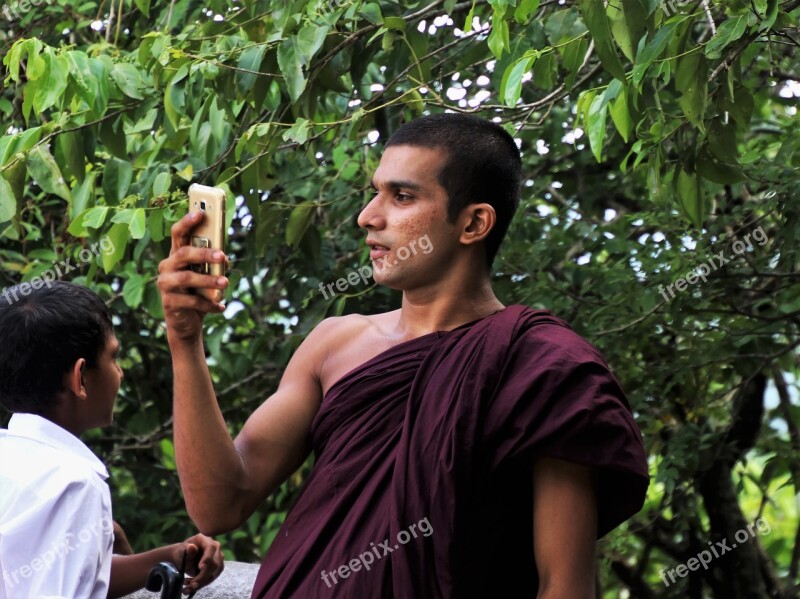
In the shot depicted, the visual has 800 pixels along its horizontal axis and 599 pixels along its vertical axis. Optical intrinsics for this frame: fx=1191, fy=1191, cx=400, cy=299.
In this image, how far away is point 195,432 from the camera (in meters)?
2.09

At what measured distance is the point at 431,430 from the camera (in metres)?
2.08

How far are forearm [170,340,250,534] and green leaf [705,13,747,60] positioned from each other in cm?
143

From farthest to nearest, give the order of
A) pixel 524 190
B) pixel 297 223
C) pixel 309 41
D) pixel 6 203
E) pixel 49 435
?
pixel 524 190 → pixel 297 223 → pixel 6 203 → pixel 309 41 → pixel 49 435

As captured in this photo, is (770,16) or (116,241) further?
(116,241)

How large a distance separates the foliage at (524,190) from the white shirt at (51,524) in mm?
944

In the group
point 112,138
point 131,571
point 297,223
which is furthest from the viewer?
point 297,223

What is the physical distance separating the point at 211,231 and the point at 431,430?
20.4 inches

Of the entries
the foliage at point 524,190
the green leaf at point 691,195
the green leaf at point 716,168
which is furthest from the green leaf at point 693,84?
the green leaf at point 691,195

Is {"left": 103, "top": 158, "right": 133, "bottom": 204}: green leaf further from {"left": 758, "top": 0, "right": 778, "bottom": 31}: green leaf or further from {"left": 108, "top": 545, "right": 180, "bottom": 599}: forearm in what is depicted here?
{"left": 758, "top": 0, "right": 778, "bottom": 31}: green leaf

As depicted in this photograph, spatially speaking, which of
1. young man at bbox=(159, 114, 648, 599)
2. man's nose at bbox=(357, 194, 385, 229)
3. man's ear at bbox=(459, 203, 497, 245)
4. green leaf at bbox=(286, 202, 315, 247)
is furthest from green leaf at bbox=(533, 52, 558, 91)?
green leaf at bbox=(286, 202, 315, 247)

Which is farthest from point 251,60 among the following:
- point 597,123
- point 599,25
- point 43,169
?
point 599,25

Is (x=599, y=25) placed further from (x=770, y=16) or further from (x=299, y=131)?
(x=299, y=131)

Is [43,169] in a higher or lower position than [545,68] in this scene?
lower

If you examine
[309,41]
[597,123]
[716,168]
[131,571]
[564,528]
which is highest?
[309,41]
